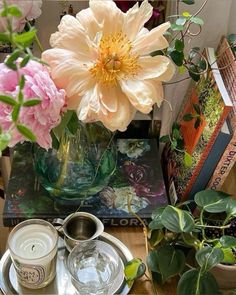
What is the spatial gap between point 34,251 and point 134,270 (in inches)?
7.3

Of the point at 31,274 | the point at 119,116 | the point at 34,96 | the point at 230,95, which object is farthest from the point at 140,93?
the point at 31,274

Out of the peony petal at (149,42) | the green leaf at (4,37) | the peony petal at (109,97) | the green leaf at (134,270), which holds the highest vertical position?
the green leaf at (4,37)

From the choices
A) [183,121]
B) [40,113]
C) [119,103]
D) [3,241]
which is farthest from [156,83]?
[3,241]

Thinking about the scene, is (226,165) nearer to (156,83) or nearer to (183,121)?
(183,121)

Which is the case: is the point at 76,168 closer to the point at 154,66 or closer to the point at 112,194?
the point at 112,194

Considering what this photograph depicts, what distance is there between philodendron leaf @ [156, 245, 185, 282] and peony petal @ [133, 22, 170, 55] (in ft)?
1.20

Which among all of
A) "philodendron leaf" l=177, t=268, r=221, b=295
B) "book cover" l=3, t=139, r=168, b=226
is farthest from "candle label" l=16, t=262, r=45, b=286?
"philodendron leaf" l=177, t=268, r=221, b=295

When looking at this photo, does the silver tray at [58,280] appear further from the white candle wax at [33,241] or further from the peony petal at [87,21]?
the peony petal at [87,21]

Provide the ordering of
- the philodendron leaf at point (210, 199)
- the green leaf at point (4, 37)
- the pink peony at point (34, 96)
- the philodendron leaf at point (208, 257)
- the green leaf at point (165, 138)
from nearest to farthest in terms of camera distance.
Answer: the green leaf at point (4, 37) < the pink peony at point (34, 96) < the philodendron leaf at point (208, 257) < the philodendron leaf at point (210, 199) < the green leaf at point (165, 138)

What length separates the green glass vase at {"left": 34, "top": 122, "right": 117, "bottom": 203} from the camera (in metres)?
0.97

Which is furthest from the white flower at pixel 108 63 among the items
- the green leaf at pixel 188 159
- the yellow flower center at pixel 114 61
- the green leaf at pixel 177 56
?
the green leaf at pixel 188 159

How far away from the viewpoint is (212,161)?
935mm

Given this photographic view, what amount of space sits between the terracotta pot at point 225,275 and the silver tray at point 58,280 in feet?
0.55

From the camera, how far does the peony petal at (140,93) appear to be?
0.72 meters
